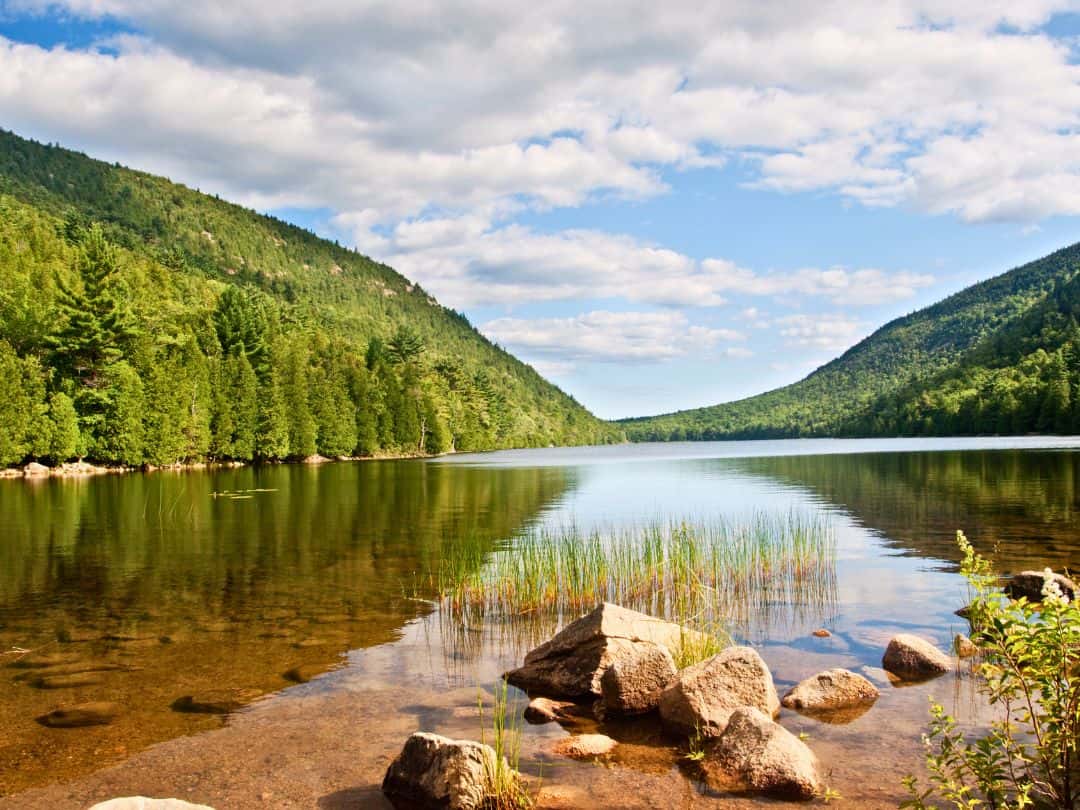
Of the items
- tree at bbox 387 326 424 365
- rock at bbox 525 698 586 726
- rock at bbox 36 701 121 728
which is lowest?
rock at bbox 525 698 586 726

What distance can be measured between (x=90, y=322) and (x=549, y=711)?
7490 cm

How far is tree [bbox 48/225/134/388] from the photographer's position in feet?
235

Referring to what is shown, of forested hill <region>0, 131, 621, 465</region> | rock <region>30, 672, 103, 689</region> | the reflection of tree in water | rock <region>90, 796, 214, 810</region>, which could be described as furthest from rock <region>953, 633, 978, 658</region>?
forested hill <region>0, 131, 621, 465</region>

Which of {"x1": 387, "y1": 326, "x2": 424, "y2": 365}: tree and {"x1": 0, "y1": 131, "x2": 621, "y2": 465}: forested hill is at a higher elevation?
{"x1": 387, "y1": 326, "x2": 424, "y2": 365}: tree

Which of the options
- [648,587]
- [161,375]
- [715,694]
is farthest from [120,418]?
[715,694]

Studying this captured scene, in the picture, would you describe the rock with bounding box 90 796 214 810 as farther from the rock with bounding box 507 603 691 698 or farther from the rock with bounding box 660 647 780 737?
the rock with bounding box 507 603 691 698

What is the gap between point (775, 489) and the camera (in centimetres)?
4625

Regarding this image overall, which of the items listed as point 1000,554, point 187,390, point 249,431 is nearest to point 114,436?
point 187,390

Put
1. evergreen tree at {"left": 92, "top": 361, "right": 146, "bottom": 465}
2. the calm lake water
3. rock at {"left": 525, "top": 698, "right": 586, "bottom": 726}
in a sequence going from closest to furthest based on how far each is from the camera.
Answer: the calm lake water
rock at {"left": 525, "top": 698, "right": 586, "bottom": 726}
evergreen tree at {"left": 92, "top": 361, "right": 146, "bottom": 465}

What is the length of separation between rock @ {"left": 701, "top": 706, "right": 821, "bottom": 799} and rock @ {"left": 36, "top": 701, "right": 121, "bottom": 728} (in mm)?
7430

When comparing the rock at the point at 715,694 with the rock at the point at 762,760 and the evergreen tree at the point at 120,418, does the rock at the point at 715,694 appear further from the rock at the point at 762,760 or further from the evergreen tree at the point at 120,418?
the evergreen tree at the point at 120,418

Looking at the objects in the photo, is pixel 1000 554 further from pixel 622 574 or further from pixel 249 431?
pixel 249 431

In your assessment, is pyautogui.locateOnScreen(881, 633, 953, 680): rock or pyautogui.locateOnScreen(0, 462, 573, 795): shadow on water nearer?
pyautogui.locateOnScreen(0, 462, 573, 795): shadow on water

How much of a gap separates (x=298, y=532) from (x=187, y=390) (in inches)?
2270
